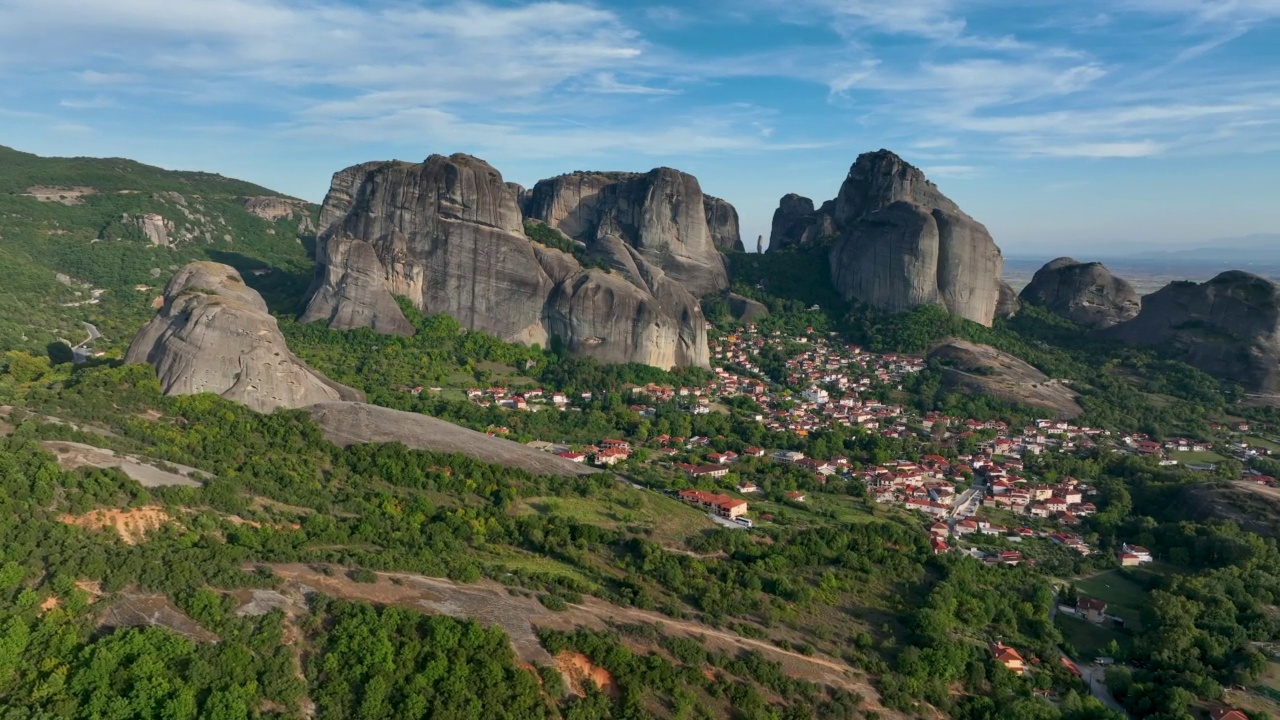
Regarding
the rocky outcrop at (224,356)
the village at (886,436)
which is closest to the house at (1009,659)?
the village at (886,436)

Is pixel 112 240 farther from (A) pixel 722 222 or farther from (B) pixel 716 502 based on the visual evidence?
(B) pixel 716 502

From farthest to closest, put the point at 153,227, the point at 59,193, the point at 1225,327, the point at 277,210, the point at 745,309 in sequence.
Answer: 1. the point at 277,210
2. the point at 59,193
3. the point at 153,227
4. the point at 745,309
5. the point at 1225,327

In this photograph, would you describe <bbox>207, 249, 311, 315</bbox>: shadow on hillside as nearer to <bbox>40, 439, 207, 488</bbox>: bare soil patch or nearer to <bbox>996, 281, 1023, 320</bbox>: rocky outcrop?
<bbox>40, 439, 207, 488</bbox>: bare soil patch

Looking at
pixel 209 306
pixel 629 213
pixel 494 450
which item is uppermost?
pixel 629 213

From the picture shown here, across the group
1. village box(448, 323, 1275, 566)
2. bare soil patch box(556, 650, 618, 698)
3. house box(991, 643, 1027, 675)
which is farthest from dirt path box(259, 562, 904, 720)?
village box(448, 323, 1275, 566)

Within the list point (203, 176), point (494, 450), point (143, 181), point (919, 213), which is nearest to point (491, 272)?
point (494, 450)

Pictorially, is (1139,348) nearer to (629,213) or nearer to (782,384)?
(782,384)

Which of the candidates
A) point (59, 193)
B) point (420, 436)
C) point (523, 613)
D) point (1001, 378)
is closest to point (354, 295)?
point (420, 436)
